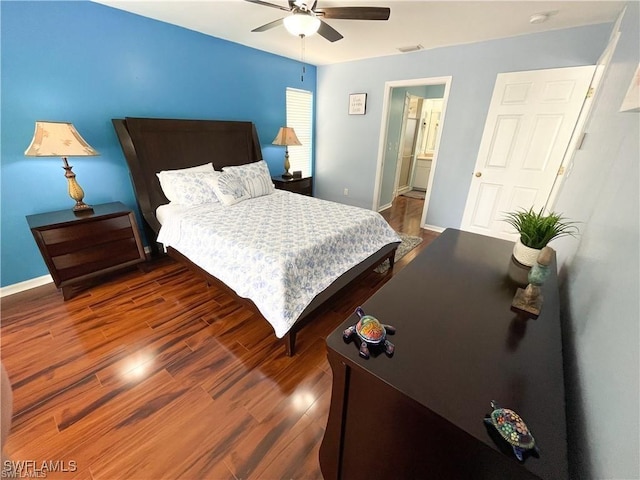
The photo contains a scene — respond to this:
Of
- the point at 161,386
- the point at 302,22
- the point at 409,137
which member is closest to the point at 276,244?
the point at 161,386

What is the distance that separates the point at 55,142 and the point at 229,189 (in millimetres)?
1308

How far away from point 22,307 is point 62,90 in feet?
6.00

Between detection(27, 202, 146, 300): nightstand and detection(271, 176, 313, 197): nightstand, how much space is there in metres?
1.98

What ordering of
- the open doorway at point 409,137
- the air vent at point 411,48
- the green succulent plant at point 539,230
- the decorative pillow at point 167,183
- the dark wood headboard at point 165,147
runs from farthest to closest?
1. the open doorway at point 409,137
2. the air vent at point 411,48
3. the decorative pillow at point 167,183
4. the dark wood headboard at point 165,147
5. the green succulent plant at point 539,230

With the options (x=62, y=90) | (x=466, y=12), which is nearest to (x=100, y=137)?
(x=62, y=90)

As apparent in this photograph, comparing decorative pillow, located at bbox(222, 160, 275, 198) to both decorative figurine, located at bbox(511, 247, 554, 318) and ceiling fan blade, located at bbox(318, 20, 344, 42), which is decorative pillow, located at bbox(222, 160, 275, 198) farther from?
decorative figurine, located at bbox(511, 247, 554, 318)

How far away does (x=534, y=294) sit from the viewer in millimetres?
949

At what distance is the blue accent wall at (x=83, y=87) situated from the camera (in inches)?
79.3

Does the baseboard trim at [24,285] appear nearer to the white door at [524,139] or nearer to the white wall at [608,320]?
the white wall at [608,320]

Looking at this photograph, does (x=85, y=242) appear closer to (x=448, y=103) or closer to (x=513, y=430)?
(x=513, y=430)

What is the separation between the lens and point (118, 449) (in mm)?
1229

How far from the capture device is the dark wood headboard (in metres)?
2.57

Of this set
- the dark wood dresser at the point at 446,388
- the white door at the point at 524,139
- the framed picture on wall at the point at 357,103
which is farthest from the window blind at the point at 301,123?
the dark wood dresser at the point at 446,388

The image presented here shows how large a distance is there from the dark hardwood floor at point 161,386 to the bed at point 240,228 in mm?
272
